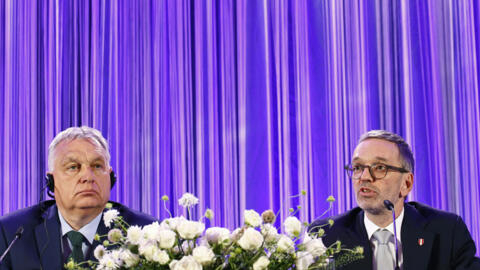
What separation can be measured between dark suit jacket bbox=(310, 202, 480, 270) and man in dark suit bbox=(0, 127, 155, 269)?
2.92 feet

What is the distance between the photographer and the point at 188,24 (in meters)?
4.06

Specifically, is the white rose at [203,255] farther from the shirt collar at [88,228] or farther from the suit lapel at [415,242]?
the suit lapel at [415,242]

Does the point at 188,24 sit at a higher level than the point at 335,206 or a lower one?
higher

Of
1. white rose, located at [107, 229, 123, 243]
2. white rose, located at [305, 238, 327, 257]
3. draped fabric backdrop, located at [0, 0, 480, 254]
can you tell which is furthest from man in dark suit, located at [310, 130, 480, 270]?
white rose, located at [107, 229, 123, 243]

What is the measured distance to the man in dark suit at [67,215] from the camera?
243 centimetres

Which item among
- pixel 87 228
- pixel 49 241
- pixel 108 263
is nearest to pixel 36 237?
pixel 49 241

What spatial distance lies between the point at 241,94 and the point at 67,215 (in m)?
1.68

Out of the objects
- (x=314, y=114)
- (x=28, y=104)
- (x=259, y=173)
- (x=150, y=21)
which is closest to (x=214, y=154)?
(x=259, y=173)

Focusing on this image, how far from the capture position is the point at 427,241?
261cm

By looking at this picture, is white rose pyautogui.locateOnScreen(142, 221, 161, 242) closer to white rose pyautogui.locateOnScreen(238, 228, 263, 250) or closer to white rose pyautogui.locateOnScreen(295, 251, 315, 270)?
white rose pyautogui.locateOnScreen(238, 228, 263, 250)

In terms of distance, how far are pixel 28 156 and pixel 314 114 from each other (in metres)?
1.83

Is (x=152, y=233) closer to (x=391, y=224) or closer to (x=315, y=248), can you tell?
(x=315, y=248)

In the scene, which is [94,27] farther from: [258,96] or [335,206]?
[335,206]

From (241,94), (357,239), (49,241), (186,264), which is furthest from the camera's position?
(241,94)
